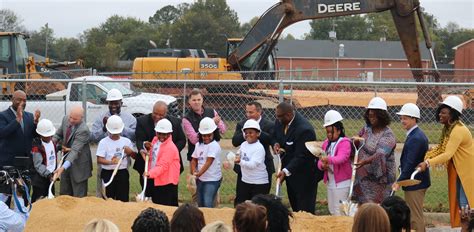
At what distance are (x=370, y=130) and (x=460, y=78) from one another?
24829 millimetres

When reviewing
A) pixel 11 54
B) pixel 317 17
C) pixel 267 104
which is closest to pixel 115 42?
pixel 11 54

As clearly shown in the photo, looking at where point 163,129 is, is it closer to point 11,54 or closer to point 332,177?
point 332,177

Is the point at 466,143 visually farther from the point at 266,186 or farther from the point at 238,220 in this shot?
the point at 238,220

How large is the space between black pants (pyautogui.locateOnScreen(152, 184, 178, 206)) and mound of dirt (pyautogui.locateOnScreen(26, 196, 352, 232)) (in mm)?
310

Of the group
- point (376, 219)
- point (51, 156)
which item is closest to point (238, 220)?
point (376, 219)

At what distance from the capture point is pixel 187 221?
5602 mm

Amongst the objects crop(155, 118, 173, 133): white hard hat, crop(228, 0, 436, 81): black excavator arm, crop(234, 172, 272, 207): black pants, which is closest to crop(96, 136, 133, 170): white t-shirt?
crop(155, 118, 173, 133): white hard hat

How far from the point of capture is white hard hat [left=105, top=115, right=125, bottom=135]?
1020cm

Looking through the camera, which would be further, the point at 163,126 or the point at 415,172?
the point at 163,126

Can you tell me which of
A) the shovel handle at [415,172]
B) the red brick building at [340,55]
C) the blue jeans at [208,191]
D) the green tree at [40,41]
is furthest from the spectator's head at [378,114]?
the green tree at [40,41]

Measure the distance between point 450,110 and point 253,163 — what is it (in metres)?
2.40

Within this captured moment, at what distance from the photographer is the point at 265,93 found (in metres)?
18.2

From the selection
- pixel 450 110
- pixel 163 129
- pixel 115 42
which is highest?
pixel 115 42

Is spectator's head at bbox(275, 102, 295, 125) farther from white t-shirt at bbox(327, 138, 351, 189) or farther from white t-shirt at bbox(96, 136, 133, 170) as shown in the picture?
white t-shirt at bbox(96, 136, 133, 170)
